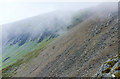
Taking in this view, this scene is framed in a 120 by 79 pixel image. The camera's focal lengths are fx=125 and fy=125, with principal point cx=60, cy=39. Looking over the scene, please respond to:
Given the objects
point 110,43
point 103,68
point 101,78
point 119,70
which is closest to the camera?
point 119,70

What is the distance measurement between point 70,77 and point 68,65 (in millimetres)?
7470

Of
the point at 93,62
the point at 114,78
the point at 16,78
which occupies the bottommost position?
the point at 16,78

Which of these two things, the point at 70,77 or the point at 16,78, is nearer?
the point at 70,77

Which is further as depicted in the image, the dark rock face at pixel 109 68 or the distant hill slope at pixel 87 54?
the distant hill slope at pixel 87 54

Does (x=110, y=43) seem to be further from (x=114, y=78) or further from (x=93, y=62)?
(x=114, y=78)

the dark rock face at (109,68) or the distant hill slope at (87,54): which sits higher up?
the dark rock face at (109,68)

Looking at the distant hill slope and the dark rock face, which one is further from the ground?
the dark rock face

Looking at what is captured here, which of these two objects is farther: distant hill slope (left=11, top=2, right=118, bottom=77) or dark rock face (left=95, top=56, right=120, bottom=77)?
distant hill slope (left=11, top=2, right=118, bottom=77)

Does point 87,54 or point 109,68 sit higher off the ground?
point 109,68

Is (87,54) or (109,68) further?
(87,54)

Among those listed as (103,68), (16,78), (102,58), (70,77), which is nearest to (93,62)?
(102,58)

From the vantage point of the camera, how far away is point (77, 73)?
103ft

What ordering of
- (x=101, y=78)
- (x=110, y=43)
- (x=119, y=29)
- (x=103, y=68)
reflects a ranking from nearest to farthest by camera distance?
(x=101, y=78), (x=103, y=68), (x=110, y=43), (x=119, y=29)

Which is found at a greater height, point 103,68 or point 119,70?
point 119,70
